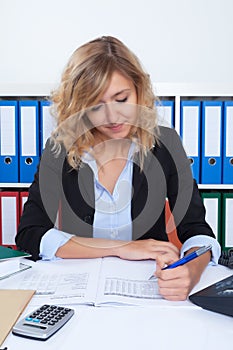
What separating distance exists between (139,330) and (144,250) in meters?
0.40

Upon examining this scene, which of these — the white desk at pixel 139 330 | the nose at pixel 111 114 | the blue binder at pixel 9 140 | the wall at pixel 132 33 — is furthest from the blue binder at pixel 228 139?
the white desk at pixel 139 330

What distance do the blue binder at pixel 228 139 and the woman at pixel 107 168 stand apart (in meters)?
0.47

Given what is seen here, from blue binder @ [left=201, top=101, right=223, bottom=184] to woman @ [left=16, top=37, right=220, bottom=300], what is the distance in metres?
0.43

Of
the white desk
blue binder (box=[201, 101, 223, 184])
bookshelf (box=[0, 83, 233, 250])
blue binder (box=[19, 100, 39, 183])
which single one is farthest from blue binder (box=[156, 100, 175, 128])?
the white desk

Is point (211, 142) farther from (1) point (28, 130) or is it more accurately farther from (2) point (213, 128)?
(1) point (28, 130)

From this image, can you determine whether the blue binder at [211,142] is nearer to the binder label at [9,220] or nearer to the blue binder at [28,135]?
the blue binder at [28,135]

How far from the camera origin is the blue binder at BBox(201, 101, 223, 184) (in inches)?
77.7

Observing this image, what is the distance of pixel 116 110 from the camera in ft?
4.64

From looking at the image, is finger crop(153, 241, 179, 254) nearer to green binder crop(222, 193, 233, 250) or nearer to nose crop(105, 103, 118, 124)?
nose crop(105, 103, 118, 124)

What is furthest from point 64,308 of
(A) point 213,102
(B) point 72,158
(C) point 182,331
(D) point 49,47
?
(D) point 49,47

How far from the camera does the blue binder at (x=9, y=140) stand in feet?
6.63

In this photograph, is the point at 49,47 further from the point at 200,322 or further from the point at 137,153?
the point at 200,322

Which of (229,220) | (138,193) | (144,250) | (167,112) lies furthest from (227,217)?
(144,250)

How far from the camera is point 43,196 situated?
143 cm
